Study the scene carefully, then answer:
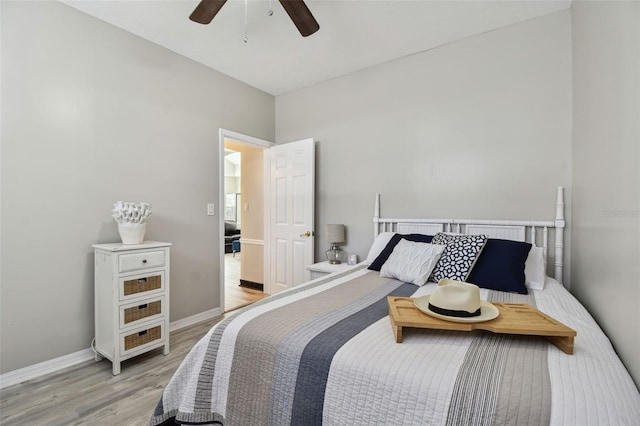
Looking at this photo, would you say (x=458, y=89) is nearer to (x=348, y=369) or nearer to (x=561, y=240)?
(x=561, y=240)

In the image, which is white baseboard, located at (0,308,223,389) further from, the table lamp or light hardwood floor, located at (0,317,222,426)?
the table lamp

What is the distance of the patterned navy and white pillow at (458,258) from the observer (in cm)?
188

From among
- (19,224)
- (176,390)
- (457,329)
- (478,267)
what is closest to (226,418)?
(176,390)

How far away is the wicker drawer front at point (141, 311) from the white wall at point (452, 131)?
5.88 feet

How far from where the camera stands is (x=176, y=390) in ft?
4.21

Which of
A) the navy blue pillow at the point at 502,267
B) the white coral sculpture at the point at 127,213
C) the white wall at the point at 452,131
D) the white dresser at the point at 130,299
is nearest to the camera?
the navy blue pillow at the point at 502,267

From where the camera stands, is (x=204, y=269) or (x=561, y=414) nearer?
(x=561, y=414)

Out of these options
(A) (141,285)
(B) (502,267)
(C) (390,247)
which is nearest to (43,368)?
(A) (141,285)

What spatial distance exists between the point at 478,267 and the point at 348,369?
1386 mm

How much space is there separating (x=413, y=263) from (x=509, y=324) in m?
0.91

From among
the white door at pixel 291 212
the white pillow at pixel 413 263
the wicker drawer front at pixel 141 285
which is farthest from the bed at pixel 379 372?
the white door at pixel 291 212

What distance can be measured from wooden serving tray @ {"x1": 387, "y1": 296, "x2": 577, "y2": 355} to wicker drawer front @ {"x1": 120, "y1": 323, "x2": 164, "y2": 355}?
192 centimetres

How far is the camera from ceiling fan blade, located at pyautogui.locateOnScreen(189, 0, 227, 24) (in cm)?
179

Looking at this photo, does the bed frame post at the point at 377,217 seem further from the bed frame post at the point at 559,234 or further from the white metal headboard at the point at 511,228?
the bed frame post at the point at 559,234
